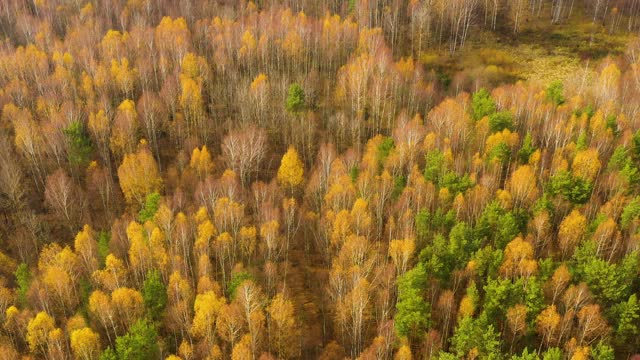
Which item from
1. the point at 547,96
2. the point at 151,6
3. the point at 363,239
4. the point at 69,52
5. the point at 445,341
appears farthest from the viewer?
the point at 151,6

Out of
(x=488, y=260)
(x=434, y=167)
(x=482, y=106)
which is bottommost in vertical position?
(x=488, y=260)

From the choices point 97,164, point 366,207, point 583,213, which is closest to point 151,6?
point 97,164

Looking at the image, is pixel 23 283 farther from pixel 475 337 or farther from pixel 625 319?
pixel 625 319

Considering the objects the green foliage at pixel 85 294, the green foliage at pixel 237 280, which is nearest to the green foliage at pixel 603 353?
the green foliage at pixel 237 280

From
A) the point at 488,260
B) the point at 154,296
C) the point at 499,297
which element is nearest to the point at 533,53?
the point at 488,260

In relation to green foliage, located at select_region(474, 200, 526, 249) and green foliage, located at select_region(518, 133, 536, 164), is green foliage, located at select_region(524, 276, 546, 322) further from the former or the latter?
green foliage, located at select_region(518, 133, 536, 164)

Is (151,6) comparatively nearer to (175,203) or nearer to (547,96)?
Result: (175,203)
